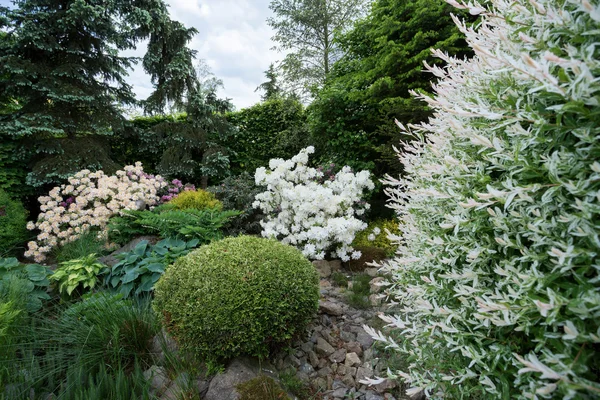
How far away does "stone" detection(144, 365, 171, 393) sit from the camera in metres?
2.09

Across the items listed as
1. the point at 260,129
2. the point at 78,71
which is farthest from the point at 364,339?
the point at 78,71

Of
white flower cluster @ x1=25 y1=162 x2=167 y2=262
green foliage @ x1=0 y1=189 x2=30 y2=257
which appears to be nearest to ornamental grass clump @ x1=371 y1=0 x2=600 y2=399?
white flower cluster @ x1=25 y1=162 x2=167 y2=262

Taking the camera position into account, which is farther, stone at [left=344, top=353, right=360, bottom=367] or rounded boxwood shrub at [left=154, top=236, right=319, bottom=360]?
stone at [left=344, top=353, right=360, bottom=367]

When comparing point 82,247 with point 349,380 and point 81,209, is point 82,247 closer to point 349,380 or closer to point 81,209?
point 81,209

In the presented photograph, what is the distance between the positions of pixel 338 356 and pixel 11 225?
21.8ft

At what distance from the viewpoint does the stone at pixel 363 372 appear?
7.44 ft

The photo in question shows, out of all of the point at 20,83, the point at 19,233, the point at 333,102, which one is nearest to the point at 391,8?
the point at 333,102

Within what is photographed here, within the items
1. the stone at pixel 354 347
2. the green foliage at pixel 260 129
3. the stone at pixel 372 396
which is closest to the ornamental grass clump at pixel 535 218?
the stone at pixel 372 396

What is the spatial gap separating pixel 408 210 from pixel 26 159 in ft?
28.1

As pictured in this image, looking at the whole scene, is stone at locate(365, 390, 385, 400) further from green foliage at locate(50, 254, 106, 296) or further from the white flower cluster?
the white flower cluster

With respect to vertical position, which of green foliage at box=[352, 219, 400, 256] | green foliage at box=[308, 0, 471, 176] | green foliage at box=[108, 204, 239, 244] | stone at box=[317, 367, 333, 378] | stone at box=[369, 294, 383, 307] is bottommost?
stone at box=[317, 367, 333, 378]

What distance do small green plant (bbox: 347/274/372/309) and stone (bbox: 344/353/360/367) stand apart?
2.37ft

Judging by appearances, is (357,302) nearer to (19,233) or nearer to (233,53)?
(19,233)

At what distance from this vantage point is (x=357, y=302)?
3203 mm
